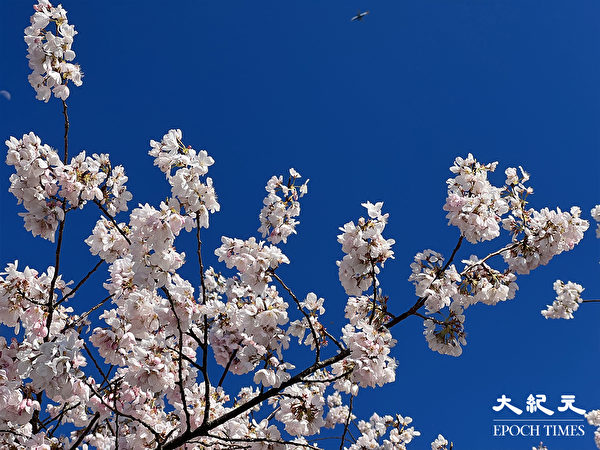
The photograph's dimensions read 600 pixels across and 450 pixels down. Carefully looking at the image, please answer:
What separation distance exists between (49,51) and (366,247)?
3.00 meters

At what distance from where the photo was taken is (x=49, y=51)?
396 centimetres

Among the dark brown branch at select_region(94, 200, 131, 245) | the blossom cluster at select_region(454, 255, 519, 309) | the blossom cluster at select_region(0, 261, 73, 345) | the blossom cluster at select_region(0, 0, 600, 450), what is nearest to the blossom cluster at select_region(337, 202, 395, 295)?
the blossom cluster at select_region(0, 0, 600, 450)

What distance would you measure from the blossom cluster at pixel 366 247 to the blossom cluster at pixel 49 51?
2583 mm

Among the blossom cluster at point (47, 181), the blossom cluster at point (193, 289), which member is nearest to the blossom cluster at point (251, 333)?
the blossom cluster at point (193, 289)

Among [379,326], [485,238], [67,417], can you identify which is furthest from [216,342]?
[485,238]

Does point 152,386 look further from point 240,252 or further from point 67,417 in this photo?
point 67,417

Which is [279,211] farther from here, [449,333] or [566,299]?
[566,299]

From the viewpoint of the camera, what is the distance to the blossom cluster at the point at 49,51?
12.9ft

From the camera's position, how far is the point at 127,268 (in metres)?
4.04

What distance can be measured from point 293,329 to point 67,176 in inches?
85.2

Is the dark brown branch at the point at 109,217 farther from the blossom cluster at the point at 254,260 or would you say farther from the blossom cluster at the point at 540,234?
the blossom cluster at the point at 540,234

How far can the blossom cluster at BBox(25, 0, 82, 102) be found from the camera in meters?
3.92

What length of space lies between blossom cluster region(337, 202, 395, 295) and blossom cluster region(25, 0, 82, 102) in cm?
258

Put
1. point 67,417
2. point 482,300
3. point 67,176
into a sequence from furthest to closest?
point 67,417, point 482,300, point 67,176
